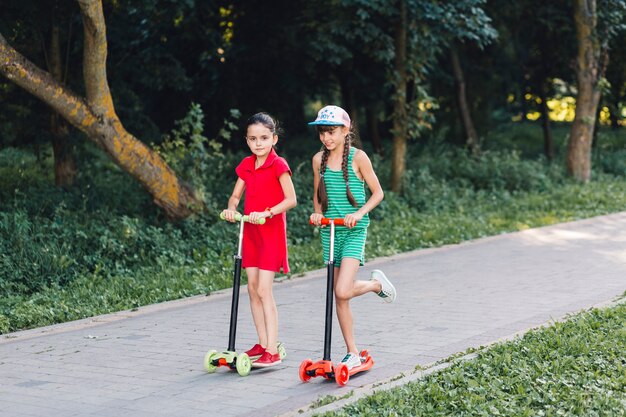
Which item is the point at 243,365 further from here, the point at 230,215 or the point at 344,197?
the point at 344,197

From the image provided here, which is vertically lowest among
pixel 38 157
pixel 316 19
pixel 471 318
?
pixel 471 318

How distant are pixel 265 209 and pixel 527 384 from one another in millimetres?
2119

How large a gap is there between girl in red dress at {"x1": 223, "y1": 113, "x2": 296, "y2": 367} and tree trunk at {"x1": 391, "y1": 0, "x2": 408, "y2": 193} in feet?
36.0

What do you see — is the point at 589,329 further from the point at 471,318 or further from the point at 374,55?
the point at 374,55

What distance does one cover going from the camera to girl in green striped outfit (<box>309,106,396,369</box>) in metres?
6.98

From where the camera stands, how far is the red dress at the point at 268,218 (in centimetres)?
719

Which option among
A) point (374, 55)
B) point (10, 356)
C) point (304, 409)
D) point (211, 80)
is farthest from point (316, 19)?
point (304, 409)

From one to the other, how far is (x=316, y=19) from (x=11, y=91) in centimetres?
591

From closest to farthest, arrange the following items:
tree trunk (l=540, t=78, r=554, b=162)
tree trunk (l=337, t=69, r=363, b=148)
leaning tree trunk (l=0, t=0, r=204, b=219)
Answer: leaning tree trunk (l=0, t=0, r=204, b=219), tree trunk (l=337, t=69, r=363, b=148), tree trunk (l=540, t=78, r=554, b=162)

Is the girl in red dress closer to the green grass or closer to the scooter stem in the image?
the scooter stem

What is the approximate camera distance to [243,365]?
698 centimetres

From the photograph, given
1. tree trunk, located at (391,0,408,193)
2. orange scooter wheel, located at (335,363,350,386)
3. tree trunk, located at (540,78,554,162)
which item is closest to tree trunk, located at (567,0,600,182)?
tree trunk, located at (391,0,408,193)

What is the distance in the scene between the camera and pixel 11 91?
15602mm

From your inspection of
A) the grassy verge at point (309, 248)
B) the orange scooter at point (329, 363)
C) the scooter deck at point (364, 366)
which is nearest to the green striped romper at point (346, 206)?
the orange scooter at point (329, 363)
